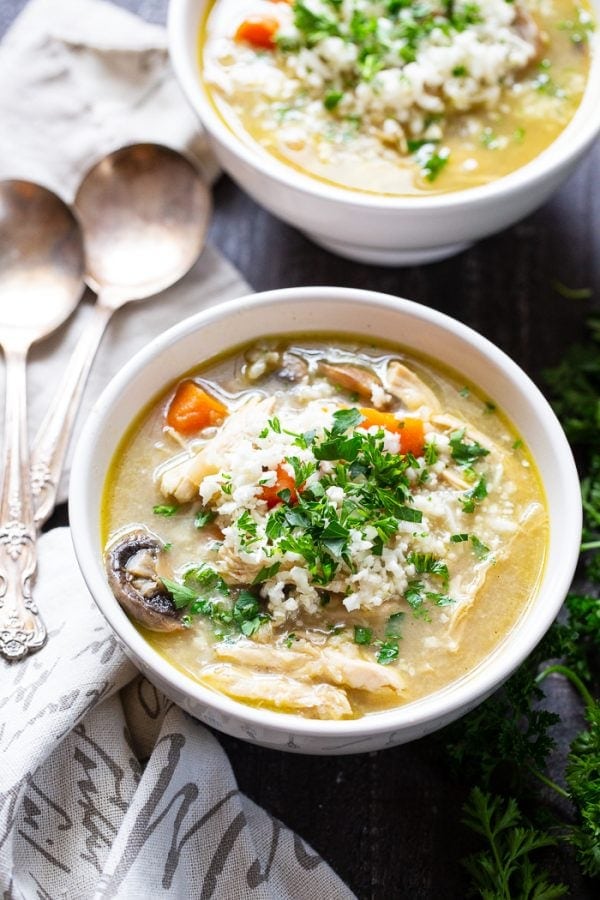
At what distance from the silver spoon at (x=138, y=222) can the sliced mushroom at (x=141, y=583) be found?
0.92 m

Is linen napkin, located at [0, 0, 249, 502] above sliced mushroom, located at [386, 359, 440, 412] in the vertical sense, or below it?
above

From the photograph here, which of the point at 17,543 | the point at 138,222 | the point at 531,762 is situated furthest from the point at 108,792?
the point at 138,222

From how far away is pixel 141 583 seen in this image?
8.45 ft

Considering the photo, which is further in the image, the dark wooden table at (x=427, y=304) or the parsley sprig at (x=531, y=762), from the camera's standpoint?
the dark wooden table at (x=427, y=304)

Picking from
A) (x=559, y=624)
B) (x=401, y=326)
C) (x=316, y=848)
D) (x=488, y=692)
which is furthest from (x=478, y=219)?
(x=316, y=848)

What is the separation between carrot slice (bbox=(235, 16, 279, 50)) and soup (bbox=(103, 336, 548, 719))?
4.30 feet

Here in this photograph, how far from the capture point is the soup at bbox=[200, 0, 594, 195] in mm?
3373

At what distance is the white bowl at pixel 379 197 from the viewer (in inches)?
124

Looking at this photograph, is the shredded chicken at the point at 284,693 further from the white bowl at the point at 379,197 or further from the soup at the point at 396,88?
the soup at the point at 396,88

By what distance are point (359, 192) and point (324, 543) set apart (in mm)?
1220

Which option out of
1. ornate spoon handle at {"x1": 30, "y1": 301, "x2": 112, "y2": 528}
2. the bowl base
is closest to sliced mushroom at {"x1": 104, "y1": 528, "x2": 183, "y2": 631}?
ornate spoon handle at {"x1": 30, "y1": 301, "x2": 112, "y2": 528}

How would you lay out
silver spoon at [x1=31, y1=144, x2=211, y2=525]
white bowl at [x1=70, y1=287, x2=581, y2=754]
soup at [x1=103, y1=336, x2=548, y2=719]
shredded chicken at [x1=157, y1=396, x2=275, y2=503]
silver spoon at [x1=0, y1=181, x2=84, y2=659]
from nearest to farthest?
white bowl at [x1=70, y1=287, x2=581, y2=754] < soup at [x1=103, y1=336, x2=548, y2=719] < shredded chicken at [x1=157, y1=396, x2=275, y2=503] < silver spoon at [x1=0, y1=181, x2=84, y2=659] < silver spoon at [x1=31, y1=144, x2=211, y2=525]

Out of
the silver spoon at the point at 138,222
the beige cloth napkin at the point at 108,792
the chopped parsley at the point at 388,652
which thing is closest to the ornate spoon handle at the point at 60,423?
the silver spoon at the point at 138,222

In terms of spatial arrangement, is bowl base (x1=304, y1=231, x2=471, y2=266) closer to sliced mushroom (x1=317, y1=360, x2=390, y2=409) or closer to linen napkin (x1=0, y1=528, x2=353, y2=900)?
sliced mushroom (x1=317, y1=360, x2=390, y2=409)
